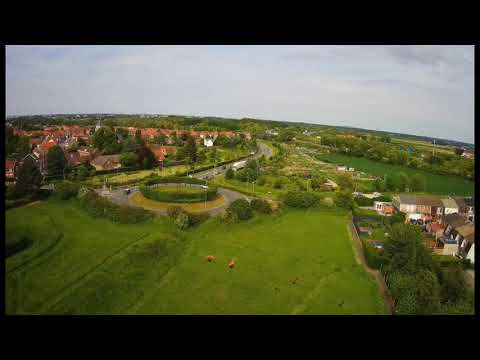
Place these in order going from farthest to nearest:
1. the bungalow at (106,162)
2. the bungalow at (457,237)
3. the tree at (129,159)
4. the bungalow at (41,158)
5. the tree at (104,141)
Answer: the tree at (104,141) → the tree at (129,159) → the bungalow at (106,162) → the bungalow at (41,158) → the bungalow at (457,237)

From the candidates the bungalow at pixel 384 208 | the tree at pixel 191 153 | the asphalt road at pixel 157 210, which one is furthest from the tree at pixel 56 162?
the bungalow at pixel 384 208

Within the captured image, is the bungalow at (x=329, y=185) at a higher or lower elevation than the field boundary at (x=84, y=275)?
higher

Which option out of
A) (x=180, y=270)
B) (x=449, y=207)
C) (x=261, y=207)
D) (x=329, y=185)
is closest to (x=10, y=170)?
(x=180, y=270)

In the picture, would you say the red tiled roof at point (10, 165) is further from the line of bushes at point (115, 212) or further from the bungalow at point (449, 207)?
the bungalow at point (449, 207)

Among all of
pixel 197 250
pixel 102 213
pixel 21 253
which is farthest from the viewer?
pixel 102 213

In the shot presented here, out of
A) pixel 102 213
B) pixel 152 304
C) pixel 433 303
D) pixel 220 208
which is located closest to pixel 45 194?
pixel 102 213

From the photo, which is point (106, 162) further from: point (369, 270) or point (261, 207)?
point (369, 270)
